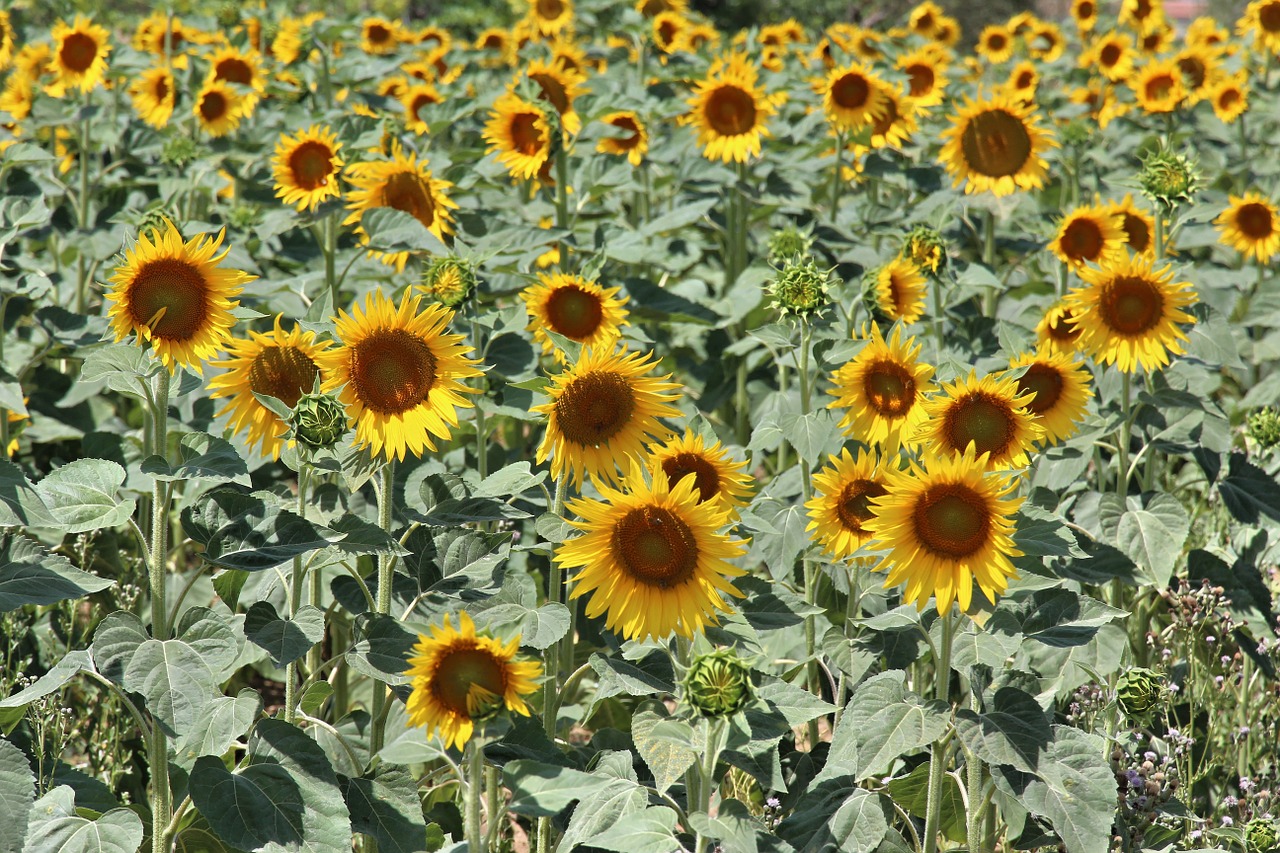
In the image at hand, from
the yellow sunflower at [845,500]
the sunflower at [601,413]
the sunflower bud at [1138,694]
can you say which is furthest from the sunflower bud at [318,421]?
the sunflower bud at [1138,694]

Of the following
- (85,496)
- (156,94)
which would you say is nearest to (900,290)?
(85,496)

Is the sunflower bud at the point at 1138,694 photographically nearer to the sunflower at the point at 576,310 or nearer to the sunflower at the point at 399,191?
the sunflower at the point at 576,310

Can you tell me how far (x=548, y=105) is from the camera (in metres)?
4.01

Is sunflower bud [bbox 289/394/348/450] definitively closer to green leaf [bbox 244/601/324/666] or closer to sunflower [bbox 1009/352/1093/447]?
green leaf [bbox 244/601/324/666]

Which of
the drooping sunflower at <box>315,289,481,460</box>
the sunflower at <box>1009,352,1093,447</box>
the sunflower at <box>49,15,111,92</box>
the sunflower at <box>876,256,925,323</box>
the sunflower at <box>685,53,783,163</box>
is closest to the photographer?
Answer: the drooping sunflower at <box>315,289,481,460</box>

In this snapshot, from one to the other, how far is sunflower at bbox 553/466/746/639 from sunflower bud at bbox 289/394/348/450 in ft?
1.44

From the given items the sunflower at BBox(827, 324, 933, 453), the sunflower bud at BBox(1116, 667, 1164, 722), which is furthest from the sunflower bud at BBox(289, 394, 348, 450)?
the sunflower bud at BBox(1116, 667, 1164, 722)

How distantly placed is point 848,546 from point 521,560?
1.11 meters

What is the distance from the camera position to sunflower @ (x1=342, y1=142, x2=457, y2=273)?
11.5 feet

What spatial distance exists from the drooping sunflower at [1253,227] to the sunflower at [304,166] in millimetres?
3121

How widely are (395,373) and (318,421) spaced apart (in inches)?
9.9

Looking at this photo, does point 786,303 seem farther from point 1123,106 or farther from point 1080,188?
point 1123,106

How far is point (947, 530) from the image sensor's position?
7.12ft

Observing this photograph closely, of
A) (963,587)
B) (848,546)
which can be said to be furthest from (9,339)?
(963,587)
